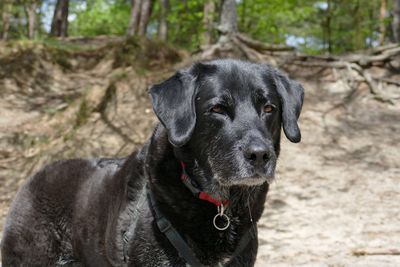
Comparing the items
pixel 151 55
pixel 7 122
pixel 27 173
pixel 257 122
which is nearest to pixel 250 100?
pixel 257 122

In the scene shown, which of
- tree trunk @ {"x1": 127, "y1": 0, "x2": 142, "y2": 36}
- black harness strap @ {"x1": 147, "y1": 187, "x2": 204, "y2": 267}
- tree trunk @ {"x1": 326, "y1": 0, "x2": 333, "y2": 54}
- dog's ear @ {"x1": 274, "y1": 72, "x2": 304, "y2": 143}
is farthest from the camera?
tree trunk @ {"x1": 326, "y1": 0, "x2": 333, "y2": 54}

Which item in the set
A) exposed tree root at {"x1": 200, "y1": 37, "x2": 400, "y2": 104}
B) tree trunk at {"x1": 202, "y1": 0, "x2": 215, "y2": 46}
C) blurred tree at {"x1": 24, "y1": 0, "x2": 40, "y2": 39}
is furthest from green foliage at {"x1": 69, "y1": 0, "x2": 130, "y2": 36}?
exposed tree root at {"x1": 200, "y1": 37, "x2": 400, "y2": 104}

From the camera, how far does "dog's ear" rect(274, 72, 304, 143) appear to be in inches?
132

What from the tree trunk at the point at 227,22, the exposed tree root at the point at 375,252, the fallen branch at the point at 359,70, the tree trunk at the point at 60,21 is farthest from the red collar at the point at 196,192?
the tree trunk at the point at 60,21

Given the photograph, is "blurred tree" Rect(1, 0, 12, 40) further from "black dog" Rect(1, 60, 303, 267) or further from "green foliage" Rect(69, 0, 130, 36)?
"green foliage" Rect(69, 0, 130, 36)

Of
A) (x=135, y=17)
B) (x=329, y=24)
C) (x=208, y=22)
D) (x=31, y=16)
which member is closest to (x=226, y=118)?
(x=135, y=17)

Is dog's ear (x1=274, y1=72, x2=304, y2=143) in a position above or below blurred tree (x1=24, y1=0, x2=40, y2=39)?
below

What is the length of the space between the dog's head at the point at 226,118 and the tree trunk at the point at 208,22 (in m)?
10.3

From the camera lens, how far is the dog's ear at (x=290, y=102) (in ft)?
11.0

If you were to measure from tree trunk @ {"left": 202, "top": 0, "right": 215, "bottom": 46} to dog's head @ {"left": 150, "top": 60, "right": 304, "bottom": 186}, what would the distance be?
33.7ft

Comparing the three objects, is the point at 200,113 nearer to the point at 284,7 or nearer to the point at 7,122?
the point at 7,122

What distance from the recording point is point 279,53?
40.5ft

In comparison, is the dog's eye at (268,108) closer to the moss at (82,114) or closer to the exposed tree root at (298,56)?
the moss at (82,114)

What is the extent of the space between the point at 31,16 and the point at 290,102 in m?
12.2
